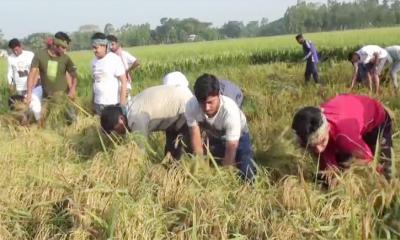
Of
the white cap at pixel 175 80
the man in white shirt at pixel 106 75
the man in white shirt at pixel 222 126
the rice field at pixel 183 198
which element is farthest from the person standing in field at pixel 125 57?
the man in white shirt at pixel 222 126

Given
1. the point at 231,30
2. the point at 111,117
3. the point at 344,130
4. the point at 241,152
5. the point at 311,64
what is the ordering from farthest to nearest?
1. the point at 231,30
2. the point at 311,64
3. the point at 241,152
4. the point at 111,117
5. the point at 344,130

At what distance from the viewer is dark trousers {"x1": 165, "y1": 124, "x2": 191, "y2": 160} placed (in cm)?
387

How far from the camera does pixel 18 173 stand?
3.84 metres

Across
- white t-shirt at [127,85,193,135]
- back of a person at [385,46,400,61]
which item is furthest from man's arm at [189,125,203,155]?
back of a person at [385,46,400,61]

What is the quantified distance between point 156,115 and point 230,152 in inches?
25.2

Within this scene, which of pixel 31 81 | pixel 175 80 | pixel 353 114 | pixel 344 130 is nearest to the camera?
pixel 344 130

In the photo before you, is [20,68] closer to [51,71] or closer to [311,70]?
[51,71]

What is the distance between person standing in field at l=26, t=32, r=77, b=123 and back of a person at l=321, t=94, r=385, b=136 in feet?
12.9

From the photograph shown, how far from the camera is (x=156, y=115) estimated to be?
385 cm

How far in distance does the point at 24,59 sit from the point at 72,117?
2.45m

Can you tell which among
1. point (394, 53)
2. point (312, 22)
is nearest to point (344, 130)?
point (394, 53)

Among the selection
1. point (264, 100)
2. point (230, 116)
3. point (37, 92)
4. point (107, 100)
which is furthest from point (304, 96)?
point (230, 116)

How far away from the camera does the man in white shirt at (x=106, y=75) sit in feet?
18.6

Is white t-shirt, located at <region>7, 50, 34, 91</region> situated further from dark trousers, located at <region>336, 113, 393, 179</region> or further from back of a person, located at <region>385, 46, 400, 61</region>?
back of a person, located at <region>385, 46, 400, 61</region>
